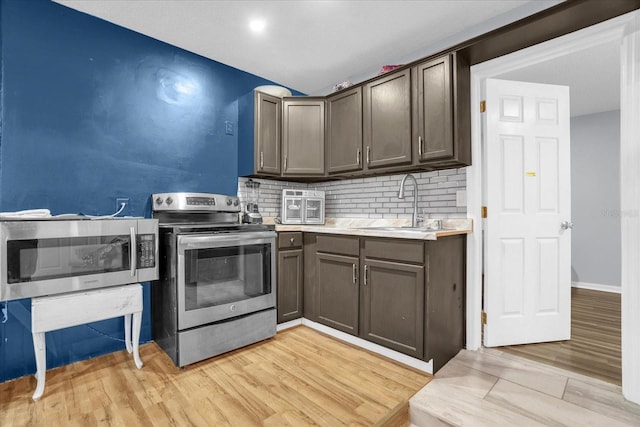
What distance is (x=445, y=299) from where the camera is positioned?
2225 mm

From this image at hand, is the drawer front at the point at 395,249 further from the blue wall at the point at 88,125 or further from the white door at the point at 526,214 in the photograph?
the blue wall at the point at 88,125

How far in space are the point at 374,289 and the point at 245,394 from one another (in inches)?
43.5

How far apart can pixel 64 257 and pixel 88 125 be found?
1056mm

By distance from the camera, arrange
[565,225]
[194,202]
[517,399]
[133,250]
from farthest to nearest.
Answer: [194,202] → [565,225] → [133,250] → [517,399]

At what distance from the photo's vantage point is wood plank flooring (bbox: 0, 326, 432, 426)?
161 cm

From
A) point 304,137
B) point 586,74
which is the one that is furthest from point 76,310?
Answer: point 586,74

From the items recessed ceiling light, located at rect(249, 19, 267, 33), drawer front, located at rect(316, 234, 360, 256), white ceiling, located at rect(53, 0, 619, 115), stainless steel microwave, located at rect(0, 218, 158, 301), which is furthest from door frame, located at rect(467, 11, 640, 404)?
stainless steel microwave, located at rect(0, 218, 158, 301)

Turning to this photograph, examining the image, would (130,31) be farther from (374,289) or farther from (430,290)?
(430,290)

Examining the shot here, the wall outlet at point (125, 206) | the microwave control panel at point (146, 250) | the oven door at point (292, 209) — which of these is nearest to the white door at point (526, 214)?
the oven door at point (292, 209)

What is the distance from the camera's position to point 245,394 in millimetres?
1825

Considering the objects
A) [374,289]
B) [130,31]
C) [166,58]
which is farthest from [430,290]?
[130,31]

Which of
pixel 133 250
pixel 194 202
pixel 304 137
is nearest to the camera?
pixel 133 250

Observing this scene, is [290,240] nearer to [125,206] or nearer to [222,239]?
[222,239]

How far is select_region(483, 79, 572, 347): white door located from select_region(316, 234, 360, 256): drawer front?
3.42 feet
